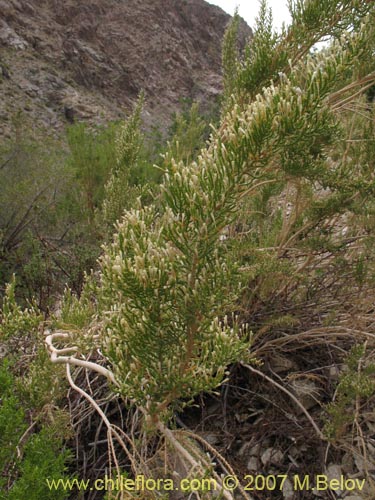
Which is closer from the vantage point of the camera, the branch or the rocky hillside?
the branch

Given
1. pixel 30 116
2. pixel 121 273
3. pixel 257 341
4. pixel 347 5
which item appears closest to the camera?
pixel 121 273

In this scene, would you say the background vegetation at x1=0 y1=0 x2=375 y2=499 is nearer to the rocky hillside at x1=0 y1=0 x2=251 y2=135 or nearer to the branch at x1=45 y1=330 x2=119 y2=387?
the branch at x1=45 y1=330 x2=119 y2=387

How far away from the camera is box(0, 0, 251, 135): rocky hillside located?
18.3 m

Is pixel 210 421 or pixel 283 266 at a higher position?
pixel 283 266

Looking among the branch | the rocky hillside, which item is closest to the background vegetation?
the branch

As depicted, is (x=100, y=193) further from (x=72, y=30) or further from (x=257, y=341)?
(x=72, y=30)

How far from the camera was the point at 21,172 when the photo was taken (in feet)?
22.1

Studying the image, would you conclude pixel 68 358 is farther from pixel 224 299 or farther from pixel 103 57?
pixel 103 57

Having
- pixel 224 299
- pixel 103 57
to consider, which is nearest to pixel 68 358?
pixel 224 299

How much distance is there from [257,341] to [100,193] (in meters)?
4.46

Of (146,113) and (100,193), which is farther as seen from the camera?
(146,113)

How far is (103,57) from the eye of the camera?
2355 centimetres

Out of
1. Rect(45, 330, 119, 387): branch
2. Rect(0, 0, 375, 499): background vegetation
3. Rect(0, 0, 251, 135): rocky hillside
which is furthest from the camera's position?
Rect(0, 0, 251, 135): rocky hillside

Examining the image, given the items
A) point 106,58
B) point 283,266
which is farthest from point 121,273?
point 106,58
